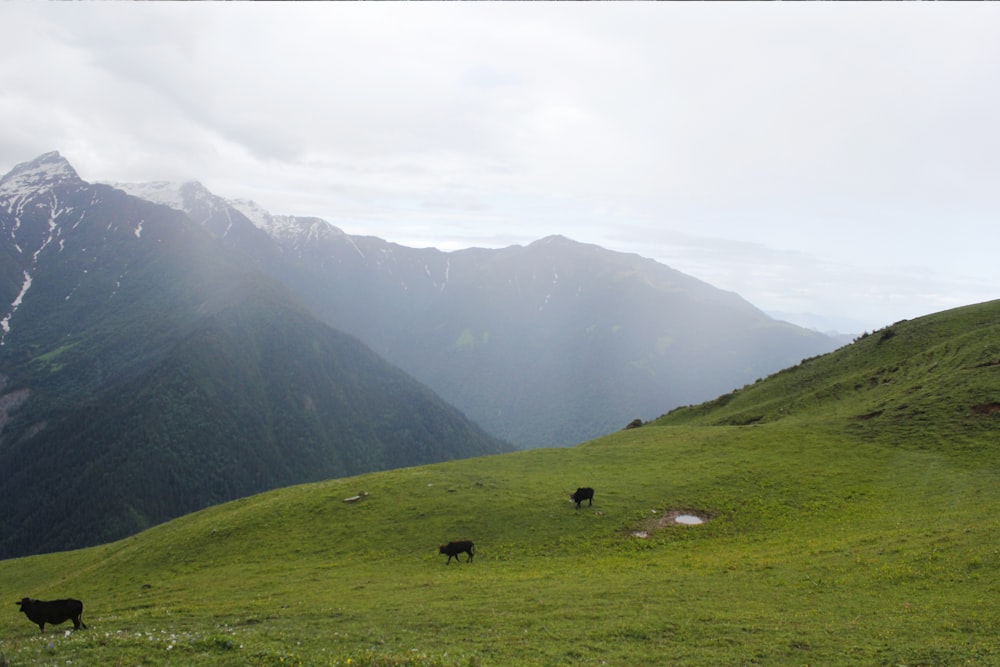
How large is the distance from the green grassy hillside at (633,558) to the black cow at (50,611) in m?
0.72

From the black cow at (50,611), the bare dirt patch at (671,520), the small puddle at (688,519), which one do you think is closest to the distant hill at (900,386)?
the bare dirt patch at (671,520)

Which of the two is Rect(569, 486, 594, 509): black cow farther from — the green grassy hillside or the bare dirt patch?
the bare dirt patch

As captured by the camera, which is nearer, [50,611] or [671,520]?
[50,611]

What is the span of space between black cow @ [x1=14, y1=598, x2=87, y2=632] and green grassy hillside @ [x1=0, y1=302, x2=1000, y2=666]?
0.72 m

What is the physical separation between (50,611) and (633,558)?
28845mm

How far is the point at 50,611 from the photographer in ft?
73.6

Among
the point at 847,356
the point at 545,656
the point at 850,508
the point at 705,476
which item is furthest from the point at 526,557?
the point at 847,356

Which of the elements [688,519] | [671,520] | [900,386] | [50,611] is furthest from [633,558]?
[900,386]

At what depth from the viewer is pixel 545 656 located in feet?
60.3

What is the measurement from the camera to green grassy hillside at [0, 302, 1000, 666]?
19094 mm

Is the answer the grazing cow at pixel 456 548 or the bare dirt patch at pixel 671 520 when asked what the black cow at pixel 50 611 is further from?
the bare dirt patch at pixel 671 520

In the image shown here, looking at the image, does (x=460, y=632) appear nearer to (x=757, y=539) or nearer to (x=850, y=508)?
(x=757, y=539)

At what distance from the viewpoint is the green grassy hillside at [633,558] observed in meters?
19.1

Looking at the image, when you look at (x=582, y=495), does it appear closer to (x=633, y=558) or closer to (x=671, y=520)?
(x=671, y=520)
